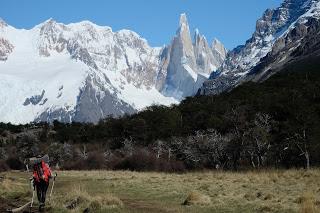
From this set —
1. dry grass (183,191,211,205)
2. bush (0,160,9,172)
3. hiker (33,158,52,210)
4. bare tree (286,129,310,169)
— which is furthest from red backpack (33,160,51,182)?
bush (0,160,9,172)

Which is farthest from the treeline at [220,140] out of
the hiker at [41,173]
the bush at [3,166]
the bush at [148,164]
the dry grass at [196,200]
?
the hiker at [41,173]

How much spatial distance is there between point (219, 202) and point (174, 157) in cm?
6288

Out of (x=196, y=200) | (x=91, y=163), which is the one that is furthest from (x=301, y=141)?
(x=91, y=163)

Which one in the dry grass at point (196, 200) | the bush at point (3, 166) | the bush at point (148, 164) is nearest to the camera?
the dry grass at point (196, 200)

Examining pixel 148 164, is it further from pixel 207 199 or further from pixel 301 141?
pixel 207 199

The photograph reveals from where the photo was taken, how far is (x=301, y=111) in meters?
59.3

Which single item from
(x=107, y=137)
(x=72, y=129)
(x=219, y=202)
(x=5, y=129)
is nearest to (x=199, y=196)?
(x=219, y=202)

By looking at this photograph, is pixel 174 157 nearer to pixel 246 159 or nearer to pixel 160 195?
pixel 246 159

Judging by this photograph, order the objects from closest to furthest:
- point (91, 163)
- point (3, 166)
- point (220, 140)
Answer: point (220, 140)
point (91, 163)
point (3, 166)

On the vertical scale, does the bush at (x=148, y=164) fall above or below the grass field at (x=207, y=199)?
above

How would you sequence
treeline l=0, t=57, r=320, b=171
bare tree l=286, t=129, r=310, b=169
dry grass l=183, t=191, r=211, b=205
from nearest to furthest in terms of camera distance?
dry grass l=183, t=191, r=211, b=205 < bare tree l=286, t=129, r=310, b=169 < treeline l=0, t=57, r=320, b=171

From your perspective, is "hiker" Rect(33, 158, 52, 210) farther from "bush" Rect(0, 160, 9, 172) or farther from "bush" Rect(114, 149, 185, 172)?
"bush" Rect(0, 160, 9, 172)

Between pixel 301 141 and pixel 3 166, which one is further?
pixel 3 166

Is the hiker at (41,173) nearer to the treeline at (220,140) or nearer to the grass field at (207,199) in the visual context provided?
the grass field at (207,199)
